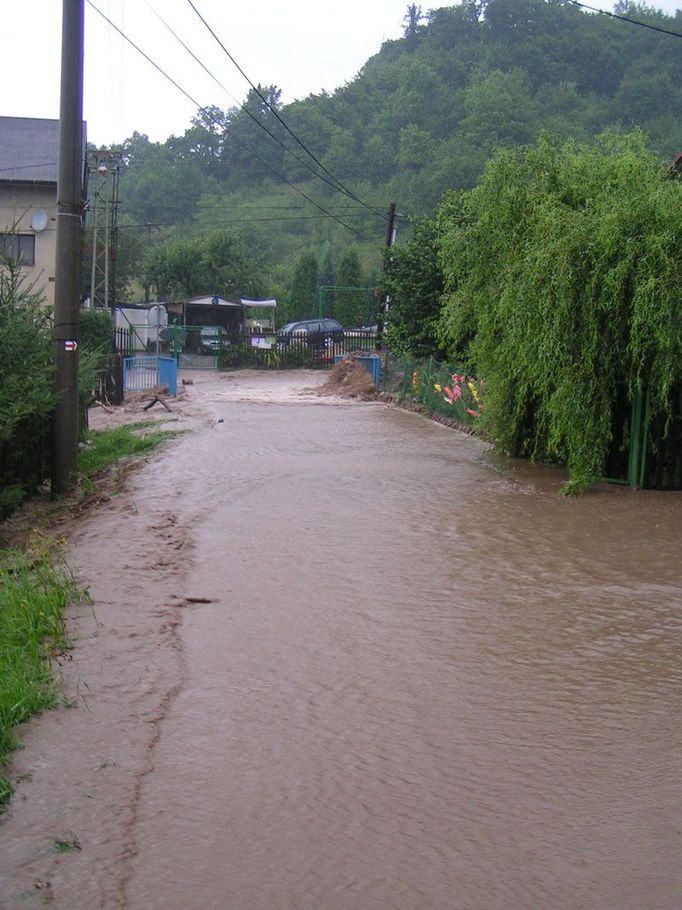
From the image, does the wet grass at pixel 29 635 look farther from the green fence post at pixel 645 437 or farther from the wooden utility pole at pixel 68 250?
the green fence post at pixel 645 437

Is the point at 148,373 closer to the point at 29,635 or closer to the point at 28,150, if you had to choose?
the point at 28,150

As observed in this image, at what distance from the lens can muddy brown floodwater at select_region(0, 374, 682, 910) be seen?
14.7ft

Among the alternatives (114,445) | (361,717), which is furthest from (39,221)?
(361,717)

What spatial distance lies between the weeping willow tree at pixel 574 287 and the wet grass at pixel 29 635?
664 cm

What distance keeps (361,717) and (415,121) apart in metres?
88.0

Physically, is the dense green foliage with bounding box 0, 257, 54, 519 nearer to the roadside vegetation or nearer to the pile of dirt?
the roadside vegetation

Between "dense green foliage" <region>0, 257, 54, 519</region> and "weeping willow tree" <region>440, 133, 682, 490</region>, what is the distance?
5915mm

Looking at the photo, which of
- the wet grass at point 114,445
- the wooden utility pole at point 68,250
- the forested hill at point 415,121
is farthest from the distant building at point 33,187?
the forested hill at point 415,121

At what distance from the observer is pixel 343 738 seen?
595 cm

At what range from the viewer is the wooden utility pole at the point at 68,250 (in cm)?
1245

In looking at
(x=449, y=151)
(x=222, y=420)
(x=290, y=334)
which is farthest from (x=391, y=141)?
(x=222, y=420)

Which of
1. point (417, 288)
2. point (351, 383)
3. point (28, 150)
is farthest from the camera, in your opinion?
point (28, 150)

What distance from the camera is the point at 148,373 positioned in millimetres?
31938

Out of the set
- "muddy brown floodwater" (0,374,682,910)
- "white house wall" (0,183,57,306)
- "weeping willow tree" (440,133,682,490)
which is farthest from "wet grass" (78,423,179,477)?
"white house wall" (0,183,57,306)
